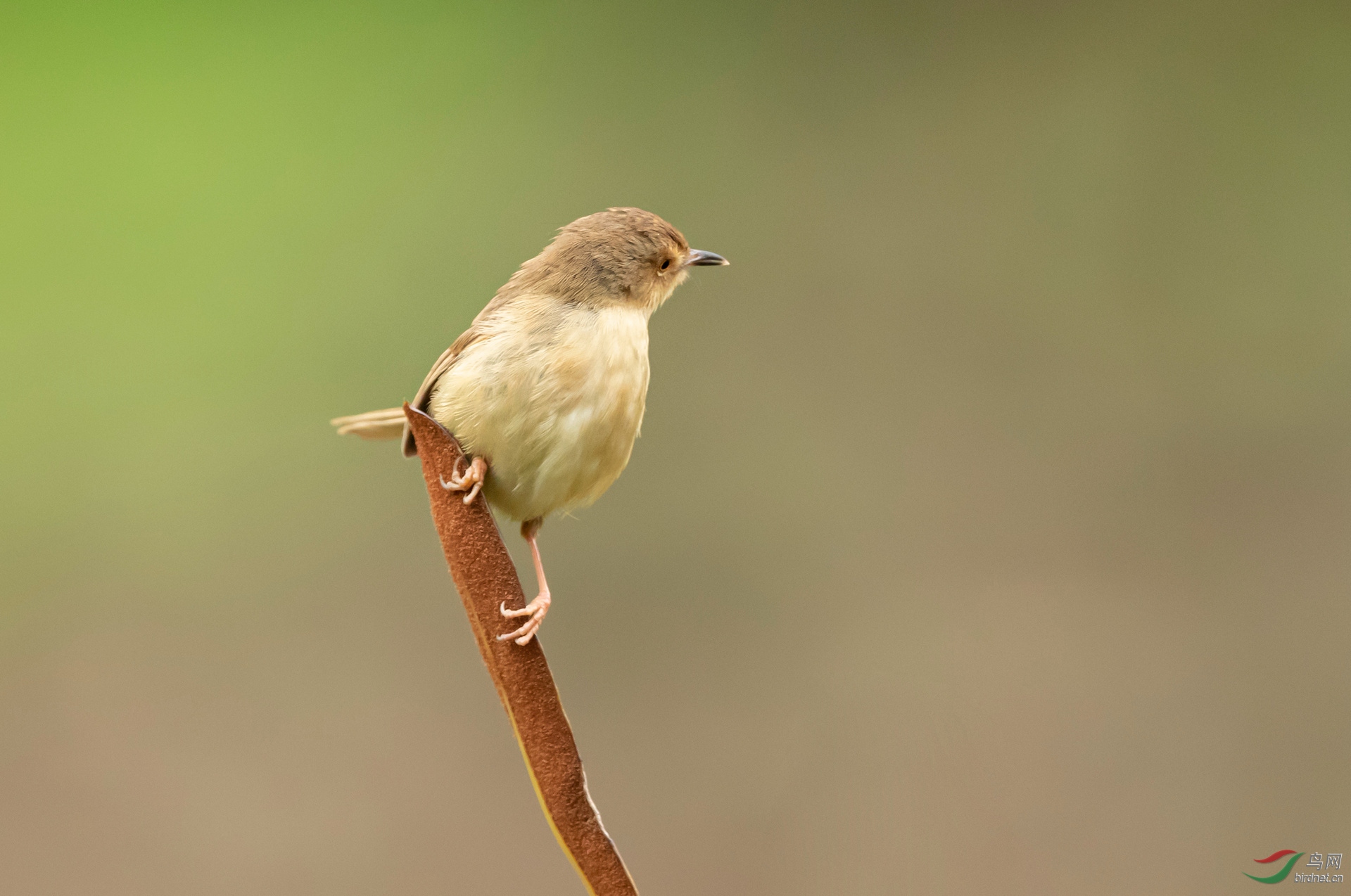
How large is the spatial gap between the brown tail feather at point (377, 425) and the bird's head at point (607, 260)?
8.2 inches

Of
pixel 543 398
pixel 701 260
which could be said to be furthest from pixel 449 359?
pixel 701 260

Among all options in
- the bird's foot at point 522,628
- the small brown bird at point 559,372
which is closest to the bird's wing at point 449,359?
the small brown bird at point 559,372

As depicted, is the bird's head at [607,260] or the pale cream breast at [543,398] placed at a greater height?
the bird's head at [607,260]

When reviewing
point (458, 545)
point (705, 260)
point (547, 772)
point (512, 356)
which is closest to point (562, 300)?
point (512, 356)

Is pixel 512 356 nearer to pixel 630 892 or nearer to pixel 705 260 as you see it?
pixel 705 260

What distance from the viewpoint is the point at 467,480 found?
2.85ft

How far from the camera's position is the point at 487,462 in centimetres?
97

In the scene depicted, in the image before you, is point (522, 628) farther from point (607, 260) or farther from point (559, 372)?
point (607, 260)

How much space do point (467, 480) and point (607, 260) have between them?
28 cm

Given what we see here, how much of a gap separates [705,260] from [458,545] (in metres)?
0.47

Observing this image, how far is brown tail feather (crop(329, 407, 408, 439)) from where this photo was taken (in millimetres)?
1080

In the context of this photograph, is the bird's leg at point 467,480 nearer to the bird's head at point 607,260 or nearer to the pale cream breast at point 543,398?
the pale cream breast at point 543,398

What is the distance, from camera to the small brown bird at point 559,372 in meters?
0.97

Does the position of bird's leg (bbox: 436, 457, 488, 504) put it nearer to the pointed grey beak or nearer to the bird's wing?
the bird's wing
